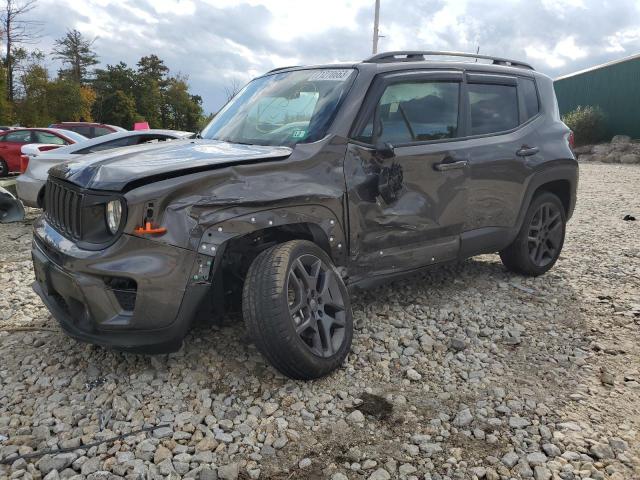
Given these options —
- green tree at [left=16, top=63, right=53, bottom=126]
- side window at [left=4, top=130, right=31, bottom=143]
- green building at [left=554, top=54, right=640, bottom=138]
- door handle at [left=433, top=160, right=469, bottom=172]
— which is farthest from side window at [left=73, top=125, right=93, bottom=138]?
green building at [left=554, top=54, right=640, bottom=138]

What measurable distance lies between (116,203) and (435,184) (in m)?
2.17

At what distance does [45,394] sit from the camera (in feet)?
9.92

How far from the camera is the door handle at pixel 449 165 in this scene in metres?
3.87

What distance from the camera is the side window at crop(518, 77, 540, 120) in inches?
188

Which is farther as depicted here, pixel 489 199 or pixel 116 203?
pixel 489 199

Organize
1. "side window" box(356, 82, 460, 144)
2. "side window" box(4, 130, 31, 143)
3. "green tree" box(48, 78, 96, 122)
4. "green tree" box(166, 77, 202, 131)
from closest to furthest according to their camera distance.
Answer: "side window" box(356, 82, 460, 144), "side window" box(4, 130, 31, 143), "green tree" box(48, 78, 96, 122), "green tree" box(166, 77, 202, 131)

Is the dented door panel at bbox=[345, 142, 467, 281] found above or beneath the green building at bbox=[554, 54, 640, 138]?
beneath

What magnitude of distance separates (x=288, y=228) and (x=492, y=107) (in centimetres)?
225

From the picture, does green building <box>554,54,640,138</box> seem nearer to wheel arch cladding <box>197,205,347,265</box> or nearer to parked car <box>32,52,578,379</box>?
parked car <box>32,52,578,379</box>

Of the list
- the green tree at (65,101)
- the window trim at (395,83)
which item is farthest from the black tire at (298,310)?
the green tree at (65,101)

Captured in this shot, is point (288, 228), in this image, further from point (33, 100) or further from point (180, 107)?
point (180, 107)

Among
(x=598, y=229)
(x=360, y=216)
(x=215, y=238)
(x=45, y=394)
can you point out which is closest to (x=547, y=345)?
(x=360, y=216)

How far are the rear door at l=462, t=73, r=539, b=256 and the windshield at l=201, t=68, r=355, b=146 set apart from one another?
46.8 inches

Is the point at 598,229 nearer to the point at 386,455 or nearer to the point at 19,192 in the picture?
the point at 386,455
